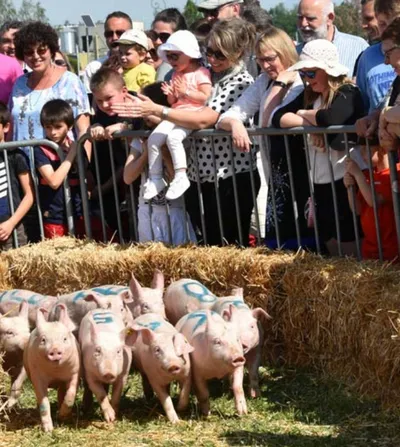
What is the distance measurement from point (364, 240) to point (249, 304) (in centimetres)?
90

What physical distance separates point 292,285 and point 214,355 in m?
1.10

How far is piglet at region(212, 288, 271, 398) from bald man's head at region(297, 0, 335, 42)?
8.34ft

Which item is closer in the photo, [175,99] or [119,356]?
[119,356]

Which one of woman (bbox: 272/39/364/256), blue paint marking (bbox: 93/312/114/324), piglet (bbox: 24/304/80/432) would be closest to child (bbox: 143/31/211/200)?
woman (bbox: 272/39/364/256)

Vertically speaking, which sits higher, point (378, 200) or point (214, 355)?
point (378, 200)

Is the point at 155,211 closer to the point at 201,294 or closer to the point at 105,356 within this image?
the point at 201,294

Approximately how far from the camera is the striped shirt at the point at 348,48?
9.08m

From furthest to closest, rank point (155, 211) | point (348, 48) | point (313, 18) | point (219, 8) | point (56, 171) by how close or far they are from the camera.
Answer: point (219, 8) < point (56, 171) < point (348, 48) < point (313, 18) < point (155, 211)

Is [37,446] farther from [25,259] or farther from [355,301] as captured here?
[25,259]

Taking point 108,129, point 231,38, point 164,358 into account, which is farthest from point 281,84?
point 164,358

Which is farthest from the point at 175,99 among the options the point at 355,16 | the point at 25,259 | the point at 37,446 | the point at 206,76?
the point at 355,16

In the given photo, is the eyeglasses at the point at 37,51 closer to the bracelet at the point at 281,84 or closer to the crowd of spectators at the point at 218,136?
the crowd of spectators at the point at 218,136

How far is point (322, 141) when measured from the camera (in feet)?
24.8

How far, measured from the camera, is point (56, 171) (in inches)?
370
